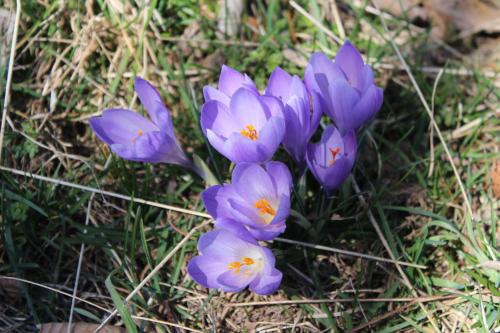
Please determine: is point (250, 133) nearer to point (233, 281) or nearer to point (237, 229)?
point (237, 229)

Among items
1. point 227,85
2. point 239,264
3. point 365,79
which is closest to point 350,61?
point 365,79

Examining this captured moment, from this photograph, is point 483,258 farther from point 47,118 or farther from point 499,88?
point 47,118

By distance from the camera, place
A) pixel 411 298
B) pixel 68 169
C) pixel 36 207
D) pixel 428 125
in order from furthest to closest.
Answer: pixel 428 125 → pixel 68 169 → pixel 36 207 → pixel 411 298

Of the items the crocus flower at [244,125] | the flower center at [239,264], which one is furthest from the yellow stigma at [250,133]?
the flower center at [239,264]

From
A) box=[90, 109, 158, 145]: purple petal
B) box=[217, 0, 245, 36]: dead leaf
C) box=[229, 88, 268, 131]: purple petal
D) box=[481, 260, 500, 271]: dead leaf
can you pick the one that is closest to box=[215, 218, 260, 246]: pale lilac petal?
box=[229, 88, 268, 131]: purple petal

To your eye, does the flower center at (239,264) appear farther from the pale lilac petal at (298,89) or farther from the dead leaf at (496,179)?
the dead leaf at (496,179)

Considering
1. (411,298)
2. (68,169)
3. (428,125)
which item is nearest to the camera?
(411,298)

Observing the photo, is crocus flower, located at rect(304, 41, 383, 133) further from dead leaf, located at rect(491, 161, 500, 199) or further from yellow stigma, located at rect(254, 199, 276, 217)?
dead leaf, located at rect(491, 161, 500, 199)

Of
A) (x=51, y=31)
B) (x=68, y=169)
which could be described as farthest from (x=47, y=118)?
(x=51, y=31)
